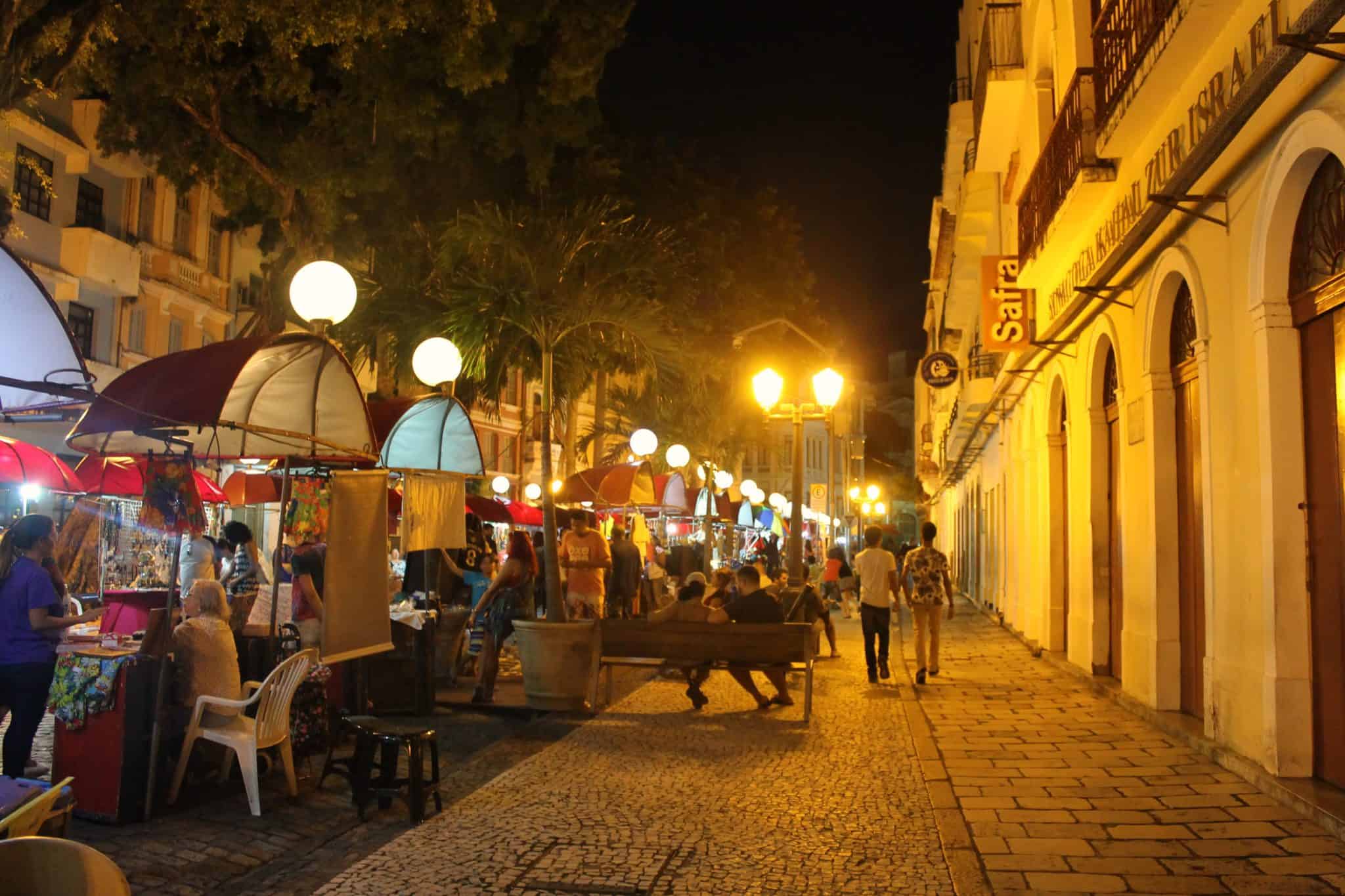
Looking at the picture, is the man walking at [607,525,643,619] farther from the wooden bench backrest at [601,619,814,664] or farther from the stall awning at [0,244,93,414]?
the stall awning at [0,244,93,414]

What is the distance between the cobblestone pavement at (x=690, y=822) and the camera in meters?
5.38

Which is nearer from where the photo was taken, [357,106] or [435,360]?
[435,360]

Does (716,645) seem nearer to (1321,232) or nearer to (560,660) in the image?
(560,660)

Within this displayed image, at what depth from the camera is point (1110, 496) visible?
12.3 m

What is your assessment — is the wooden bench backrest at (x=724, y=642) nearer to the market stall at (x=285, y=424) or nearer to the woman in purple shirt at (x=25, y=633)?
the market stall at (x=285, y=424)

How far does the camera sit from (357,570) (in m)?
8.16

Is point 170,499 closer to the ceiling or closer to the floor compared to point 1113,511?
closer to the floor

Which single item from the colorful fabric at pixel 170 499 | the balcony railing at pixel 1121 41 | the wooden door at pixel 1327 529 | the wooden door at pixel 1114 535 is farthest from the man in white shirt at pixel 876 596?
the colorful fabric at pixel 170 499

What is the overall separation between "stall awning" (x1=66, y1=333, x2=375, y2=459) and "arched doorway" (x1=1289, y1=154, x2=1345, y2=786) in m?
6.41

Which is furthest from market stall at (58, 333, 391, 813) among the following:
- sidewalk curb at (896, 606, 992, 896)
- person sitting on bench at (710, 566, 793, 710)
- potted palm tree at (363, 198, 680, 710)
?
sidewalk curb at (896, 606, 992, 896)

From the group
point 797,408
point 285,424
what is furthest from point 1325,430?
point 797,408

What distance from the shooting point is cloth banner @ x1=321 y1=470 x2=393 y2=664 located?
25.8 feet

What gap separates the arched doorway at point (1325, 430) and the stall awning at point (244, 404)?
6.41 m

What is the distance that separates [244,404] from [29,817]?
227 inches
